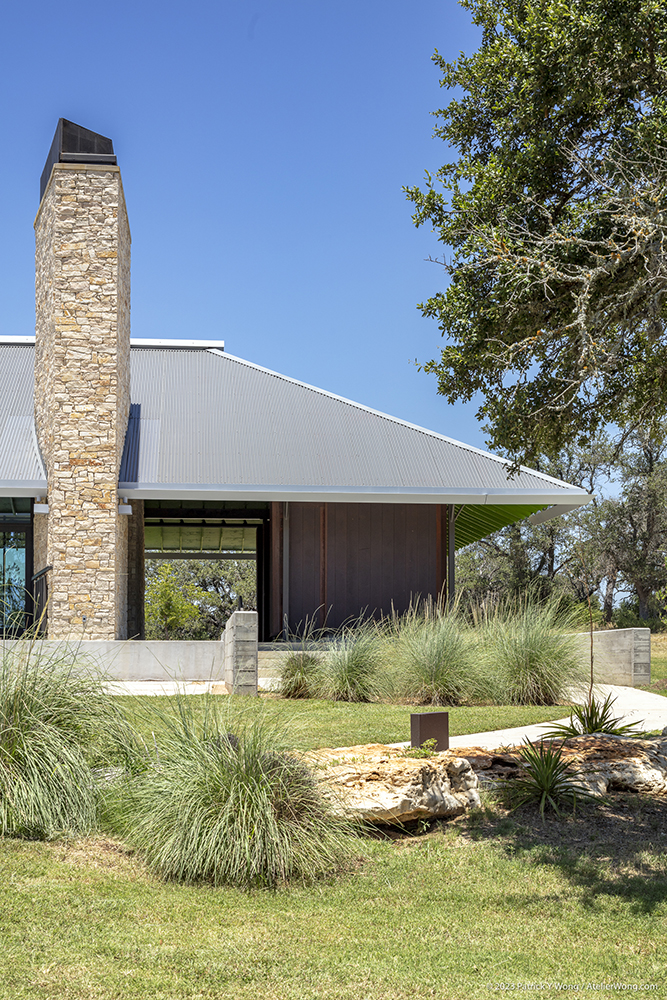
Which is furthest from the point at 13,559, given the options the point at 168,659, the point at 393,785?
the point at 393,785

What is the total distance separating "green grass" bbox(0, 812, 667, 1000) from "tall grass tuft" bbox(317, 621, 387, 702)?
5.47 m

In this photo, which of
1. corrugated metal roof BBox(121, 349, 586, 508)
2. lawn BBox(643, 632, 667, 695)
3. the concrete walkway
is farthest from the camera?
corrugated metal roof BBox(121, 349, 586, 508)

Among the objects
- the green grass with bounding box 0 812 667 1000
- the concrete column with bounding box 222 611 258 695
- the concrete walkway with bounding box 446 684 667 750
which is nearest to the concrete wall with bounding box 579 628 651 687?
the concrete walkway with bounding box 446 684 667 750

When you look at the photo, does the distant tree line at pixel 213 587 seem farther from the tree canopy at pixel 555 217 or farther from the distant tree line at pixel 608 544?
the tree canopy at pixel 555 217

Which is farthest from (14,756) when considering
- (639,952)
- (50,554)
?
(50,554)

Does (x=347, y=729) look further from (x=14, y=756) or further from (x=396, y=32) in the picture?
(x=396, y=32)

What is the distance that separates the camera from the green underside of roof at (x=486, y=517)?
59.2 feet

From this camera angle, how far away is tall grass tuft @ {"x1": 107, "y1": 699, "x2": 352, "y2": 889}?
5.04 metres

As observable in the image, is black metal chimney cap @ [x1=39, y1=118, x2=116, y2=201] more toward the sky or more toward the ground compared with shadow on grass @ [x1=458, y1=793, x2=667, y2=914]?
more toward the sky

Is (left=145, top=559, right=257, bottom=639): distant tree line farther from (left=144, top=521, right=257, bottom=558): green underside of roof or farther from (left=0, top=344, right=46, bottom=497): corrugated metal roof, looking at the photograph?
(left=0, top=344, right=46, bottom=497): corrugated metal roof

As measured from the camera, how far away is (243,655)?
11289 millimetres

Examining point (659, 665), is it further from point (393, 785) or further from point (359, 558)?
point (393, 785)

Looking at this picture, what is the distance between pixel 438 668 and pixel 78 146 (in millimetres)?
11051

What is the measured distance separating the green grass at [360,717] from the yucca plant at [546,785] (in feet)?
5.01
